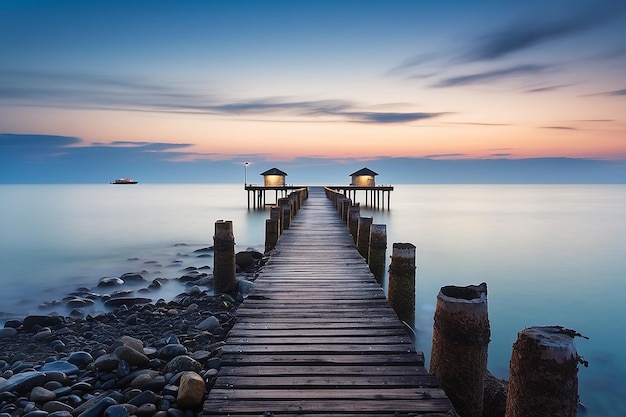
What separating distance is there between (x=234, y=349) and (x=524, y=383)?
9.25 feet

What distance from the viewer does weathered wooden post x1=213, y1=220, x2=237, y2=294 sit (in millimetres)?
9984

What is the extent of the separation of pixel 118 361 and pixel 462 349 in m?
4.18

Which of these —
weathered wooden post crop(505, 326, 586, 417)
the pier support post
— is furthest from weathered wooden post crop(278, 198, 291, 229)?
weathered wooden post crop(505, 326, 586, 417)

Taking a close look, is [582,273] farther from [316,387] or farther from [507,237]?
[316,387]

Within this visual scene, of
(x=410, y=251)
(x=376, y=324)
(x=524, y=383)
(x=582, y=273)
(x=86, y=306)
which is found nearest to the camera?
(x=524, y=383)

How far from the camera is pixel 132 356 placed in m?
5.52

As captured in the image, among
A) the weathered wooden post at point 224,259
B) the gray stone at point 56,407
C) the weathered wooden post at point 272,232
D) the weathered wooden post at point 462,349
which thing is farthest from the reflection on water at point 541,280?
the gray stone at point 56,407

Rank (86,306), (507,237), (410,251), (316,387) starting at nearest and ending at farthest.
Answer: (316,387) → (410,251) → (86,306) → (507,237)

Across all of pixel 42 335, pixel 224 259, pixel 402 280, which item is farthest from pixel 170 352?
pixel 224 259

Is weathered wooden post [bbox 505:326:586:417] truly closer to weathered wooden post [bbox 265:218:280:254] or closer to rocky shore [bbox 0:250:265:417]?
rocky shore [bbox 0:250:265:417]

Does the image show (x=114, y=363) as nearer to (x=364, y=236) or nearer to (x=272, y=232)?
(x=364, y=236)

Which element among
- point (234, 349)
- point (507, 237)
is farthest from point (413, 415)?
point (507, 237)

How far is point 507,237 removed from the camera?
30797 mm

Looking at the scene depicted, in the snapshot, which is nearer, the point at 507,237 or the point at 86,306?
the point at 86,306
